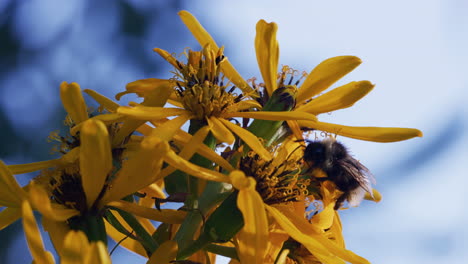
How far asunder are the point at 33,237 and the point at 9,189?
145mm

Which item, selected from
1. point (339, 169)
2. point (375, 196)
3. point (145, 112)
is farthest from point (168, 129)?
point (375, 196)

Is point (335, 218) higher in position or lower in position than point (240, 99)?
lower

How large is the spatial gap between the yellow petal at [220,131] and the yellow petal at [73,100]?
0.26m

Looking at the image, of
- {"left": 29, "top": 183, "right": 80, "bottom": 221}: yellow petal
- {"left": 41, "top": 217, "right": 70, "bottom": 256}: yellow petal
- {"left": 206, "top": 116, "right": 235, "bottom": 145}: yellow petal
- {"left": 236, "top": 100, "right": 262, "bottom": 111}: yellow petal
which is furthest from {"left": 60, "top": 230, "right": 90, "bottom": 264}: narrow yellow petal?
{"left": 236, "top": 100, "right": 262, "bottom": 111}: yellow petal

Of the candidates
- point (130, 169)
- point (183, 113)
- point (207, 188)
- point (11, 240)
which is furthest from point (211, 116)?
point (11, 240)

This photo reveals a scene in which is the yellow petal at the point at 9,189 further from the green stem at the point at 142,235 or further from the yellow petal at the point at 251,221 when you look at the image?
the yellow petal at the point at 251,221

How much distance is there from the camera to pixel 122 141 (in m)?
1.26

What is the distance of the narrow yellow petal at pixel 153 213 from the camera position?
1164 millimetres

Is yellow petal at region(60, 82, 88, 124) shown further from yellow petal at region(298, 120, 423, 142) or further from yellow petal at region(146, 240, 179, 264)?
yellow petal at region(298, 120, 423, 142)

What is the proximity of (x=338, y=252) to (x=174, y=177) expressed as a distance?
0.37 m

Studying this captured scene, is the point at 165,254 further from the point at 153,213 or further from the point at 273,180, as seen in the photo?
the point at 273,180

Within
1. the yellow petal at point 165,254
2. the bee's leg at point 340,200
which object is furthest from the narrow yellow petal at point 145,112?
the bee's leg at point 340,200

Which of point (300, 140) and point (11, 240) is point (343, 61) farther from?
point (11, 240)

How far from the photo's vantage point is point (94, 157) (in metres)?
1.01
